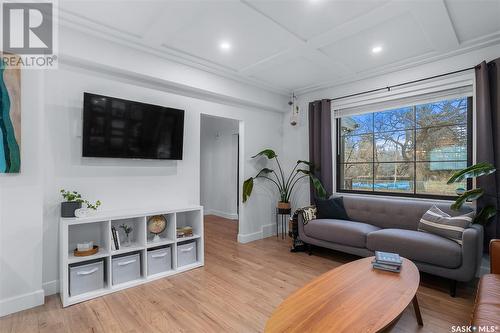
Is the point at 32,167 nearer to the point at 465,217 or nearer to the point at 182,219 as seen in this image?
the point at 182,219

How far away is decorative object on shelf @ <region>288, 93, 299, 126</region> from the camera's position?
14.7 feet

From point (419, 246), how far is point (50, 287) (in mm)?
3648

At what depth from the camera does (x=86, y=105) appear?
258cm

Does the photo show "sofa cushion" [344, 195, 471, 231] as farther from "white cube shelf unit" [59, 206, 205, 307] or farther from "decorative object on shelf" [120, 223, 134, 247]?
"decorative object on shelf" [120, 223, 134, 247]

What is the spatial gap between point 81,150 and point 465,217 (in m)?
3.99

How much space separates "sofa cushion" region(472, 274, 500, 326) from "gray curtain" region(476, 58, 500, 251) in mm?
1221

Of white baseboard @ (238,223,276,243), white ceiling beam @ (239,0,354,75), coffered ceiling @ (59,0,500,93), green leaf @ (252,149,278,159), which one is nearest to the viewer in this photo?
coffered ceiling @ (59,0,500,93)

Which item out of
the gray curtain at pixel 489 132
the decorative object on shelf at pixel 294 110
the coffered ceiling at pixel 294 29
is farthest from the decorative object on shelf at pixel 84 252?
the gray curtain at pixel 489 132

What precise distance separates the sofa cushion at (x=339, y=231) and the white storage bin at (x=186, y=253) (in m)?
1.57

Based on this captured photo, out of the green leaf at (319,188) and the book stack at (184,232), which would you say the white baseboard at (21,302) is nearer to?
the book stack at (184,232)

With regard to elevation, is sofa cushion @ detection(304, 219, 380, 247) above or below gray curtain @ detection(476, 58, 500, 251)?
below

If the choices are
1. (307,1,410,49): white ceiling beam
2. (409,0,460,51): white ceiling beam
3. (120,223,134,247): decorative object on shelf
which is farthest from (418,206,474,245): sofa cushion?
(120,223,134,247): decorative object on shelf

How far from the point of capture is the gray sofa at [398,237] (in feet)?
7.83

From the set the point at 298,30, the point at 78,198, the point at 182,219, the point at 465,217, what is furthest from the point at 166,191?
the point at 465,217
